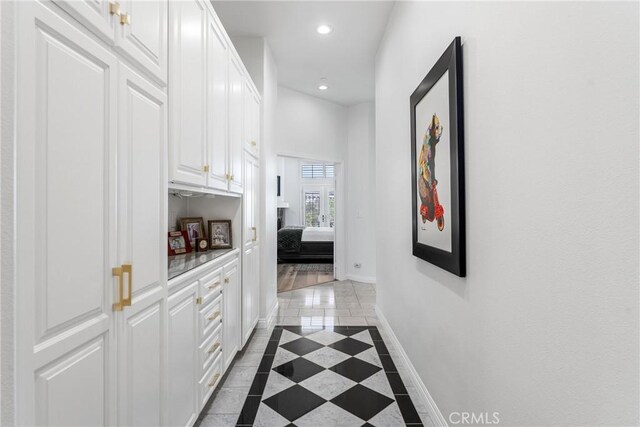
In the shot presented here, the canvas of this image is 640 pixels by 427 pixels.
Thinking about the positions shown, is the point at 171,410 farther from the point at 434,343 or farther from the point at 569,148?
the point at 569,148

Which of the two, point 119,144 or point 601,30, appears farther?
point 119,144

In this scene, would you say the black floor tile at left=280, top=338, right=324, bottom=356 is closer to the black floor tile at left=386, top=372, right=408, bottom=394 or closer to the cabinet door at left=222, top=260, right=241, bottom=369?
the cabinet door at left=222, top=260, right=241, bottom=369

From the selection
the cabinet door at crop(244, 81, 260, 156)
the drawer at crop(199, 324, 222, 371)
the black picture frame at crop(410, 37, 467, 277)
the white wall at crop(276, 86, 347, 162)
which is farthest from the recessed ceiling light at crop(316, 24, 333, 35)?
the drawer at crop(199, 324, 222, 371)

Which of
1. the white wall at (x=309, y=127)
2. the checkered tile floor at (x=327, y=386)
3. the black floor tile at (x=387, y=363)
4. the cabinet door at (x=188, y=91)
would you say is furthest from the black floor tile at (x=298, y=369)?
the white wall at (x=309, y=127)

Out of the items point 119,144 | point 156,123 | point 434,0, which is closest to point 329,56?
point 434,0

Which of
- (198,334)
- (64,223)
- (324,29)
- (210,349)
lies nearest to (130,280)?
(64,223)

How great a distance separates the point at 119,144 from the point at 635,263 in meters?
1.36

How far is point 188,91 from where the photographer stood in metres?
1.60

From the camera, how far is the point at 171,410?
56.1 inches

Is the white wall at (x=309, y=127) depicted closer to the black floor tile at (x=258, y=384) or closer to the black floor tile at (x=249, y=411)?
the black floor tile at (x=258, y=384)

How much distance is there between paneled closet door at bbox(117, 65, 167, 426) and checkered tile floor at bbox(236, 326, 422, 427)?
0.82 metres

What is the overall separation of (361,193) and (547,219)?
4.55 meters

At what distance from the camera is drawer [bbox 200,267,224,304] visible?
1822 mm

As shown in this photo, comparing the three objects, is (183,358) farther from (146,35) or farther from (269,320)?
(269,320)
